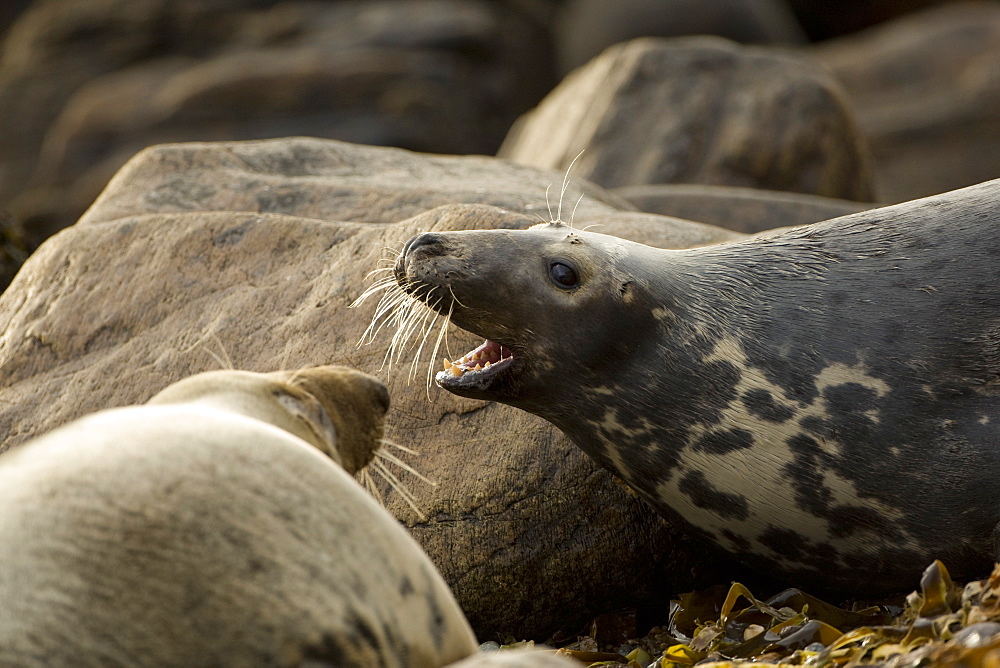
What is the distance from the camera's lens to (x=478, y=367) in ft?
13.1

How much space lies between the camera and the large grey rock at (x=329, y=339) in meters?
4.17

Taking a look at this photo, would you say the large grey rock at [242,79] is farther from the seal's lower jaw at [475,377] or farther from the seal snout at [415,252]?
the seal's lower jaw at [475,377]

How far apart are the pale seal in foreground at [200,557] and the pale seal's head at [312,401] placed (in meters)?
0.24

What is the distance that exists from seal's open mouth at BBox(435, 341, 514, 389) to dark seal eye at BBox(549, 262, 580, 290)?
301 mm

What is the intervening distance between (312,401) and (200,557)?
92cm

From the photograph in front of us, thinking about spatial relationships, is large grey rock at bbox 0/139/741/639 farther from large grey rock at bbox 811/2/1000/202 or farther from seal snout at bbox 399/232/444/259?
large grey rock at bbox 811/2/1000/202

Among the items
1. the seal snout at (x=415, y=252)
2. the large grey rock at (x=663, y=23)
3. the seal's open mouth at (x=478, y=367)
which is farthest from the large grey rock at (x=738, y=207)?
the large grey rock at (x=663, y=23)

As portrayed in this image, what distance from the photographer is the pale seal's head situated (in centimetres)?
298

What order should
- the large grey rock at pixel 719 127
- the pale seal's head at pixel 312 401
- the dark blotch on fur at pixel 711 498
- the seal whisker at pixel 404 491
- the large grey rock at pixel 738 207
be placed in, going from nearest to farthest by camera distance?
the pale seal's head at pixel 312 401 < the dark blotch on fur at pixel 711 498 < the seal whisker at pixel 404 491 < the large grey rock at pixel 738 207 < the large grey rock at pixel 719 127

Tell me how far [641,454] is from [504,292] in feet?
2.35

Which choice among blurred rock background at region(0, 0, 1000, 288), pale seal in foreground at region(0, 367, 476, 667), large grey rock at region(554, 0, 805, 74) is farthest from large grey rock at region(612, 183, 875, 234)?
large grey rock at region(554, 0, 805, 74)

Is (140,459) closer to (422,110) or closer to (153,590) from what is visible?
(153,590)

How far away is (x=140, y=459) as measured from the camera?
2.45 m

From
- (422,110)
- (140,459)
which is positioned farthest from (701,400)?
(422,110)
